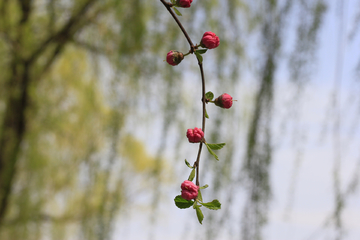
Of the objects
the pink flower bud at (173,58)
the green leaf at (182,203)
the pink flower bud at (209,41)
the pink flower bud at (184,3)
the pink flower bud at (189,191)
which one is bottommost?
the green leaf at (182,203)

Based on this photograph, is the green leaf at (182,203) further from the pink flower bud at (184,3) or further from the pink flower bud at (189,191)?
the pink flower bud at (184,3)

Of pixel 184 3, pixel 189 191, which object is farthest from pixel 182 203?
pixel 184 3

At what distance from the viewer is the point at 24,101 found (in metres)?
1.68

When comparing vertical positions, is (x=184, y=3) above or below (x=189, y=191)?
above

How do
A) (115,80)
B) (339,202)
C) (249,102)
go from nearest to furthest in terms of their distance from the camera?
(339,202) → (115,80) → (249,102)

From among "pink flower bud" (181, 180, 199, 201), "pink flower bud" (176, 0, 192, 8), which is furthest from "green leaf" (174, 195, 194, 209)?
"pink flower bud" (176, 0, 192, 8)

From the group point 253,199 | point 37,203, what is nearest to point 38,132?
point 37,203

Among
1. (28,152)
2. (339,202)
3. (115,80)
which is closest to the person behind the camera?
(339,202)

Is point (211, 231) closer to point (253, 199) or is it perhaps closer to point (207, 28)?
point (253, 199)

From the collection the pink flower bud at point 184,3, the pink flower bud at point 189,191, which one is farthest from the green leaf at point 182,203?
the pink flower bud at point 184,3

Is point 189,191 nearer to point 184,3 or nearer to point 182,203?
point 182,203

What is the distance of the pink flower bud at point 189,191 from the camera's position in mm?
221

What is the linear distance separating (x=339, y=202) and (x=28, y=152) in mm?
1253

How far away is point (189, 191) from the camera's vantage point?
22cm
